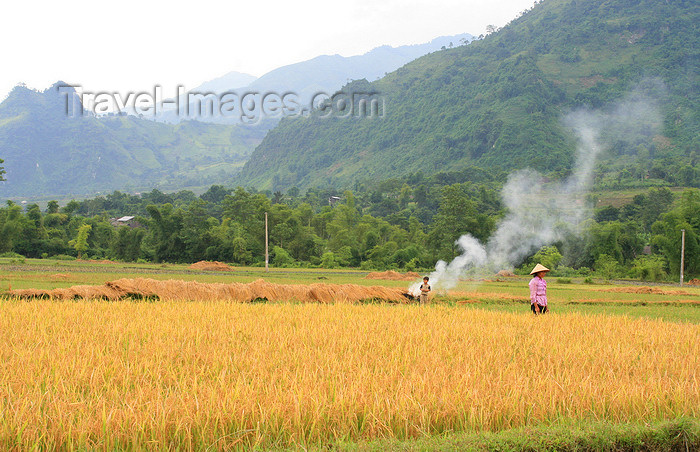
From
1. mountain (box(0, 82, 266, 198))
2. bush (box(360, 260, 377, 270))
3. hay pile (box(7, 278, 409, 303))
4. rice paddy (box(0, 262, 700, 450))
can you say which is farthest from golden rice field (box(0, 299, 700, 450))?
mountain (box(0, 82, 266, 198))

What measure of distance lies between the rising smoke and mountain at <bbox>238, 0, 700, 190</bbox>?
267 cm

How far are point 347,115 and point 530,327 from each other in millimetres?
141177

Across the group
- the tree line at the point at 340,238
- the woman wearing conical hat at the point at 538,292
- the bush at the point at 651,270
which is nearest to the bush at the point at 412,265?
the tree line at the point at 340,238

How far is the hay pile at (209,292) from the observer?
1348cm

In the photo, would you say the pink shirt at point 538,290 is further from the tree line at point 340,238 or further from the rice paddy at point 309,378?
the tree line at point 340,238

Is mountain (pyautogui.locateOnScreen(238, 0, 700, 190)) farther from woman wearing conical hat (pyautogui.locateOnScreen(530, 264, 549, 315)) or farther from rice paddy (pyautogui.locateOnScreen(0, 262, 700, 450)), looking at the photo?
rice paddy (pyautogui.locateOnScreen(0, 262, 700, 450))

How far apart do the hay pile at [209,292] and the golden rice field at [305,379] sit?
386cm

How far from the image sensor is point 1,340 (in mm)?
7391

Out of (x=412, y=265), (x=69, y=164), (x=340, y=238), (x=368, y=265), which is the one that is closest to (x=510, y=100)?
(x=340, y=238)

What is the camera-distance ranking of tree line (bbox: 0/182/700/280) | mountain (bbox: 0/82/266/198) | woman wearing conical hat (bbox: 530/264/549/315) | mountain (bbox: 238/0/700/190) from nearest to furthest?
woman wearing conical hat (bbox: 530/264/549/315) < tree line (bbox: 0/182/700/280) < mountain (bbox: 238/0/700/190) < mountain (bbox: 0/82/266/198)

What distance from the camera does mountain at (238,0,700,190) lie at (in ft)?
337

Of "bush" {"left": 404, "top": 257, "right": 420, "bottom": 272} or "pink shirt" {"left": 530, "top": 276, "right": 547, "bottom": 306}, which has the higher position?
"pink shirt" {"left": 530, "top": 276, "right": 547, "bottom": 306}

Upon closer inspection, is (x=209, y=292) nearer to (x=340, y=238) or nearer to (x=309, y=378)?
(x=309, y=378)

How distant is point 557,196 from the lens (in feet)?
218
